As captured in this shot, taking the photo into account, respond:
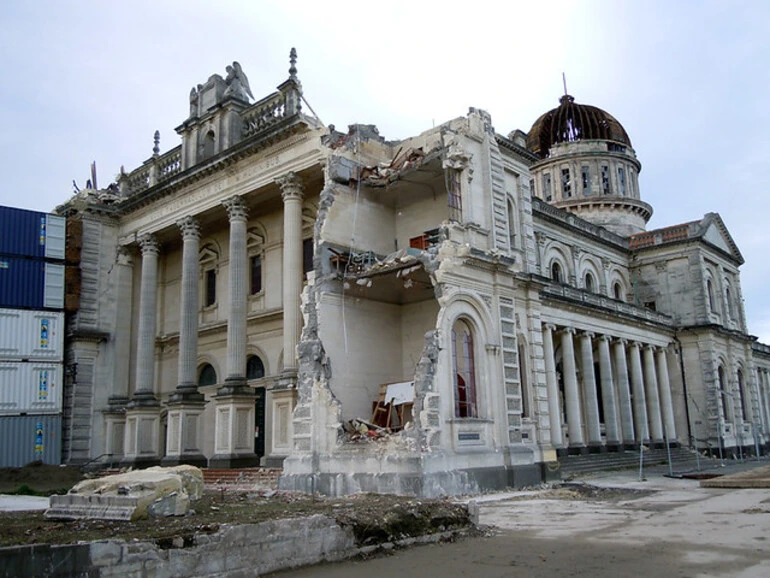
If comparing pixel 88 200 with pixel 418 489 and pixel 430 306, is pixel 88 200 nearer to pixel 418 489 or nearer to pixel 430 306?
pixel 430 306

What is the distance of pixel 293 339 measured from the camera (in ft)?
81.8

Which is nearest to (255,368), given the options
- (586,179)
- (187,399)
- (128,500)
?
(187,399)

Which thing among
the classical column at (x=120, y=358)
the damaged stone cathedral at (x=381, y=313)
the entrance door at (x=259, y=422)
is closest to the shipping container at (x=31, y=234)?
the damaged stone cathedral at (x=381, y=313)

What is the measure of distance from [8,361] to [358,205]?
58.4 feet

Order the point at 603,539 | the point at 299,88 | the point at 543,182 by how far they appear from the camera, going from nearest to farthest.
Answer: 1. the point at 603,539
2. the point at 299,88
3. the point at 543,182

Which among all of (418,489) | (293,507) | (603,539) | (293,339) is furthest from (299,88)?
(603,539)

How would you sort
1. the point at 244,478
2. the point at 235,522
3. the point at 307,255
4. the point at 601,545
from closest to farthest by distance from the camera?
the point at 235,522, the point at 601,545, the point at 244,478, the point at 307,255

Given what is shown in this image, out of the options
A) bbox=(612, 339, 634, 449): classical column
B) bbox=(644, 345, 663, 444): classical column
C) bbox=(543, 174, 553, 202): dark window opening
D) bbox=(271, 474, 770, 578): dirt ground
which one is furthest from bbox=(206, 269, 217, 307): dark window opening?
bbox=(543, 174, 553, 202): dark window opening

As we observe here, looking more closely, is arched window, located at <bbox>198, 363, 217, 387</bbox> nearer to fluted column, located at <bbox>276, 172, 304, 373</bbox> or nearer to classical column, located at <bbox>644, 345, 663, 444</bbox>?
fluted column, located at <bbox>276, 172, 304, 373</bbox>

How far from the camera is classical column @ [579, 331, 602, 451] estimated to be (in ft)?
109

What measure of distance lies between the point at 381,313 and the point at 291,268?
16.0ft

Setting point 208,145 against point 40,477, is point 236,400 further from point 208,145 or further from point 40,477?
point 208,145

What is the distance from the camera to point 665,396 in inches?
1511

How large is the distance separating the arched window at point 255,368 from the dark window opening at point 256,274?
2.90 metres
